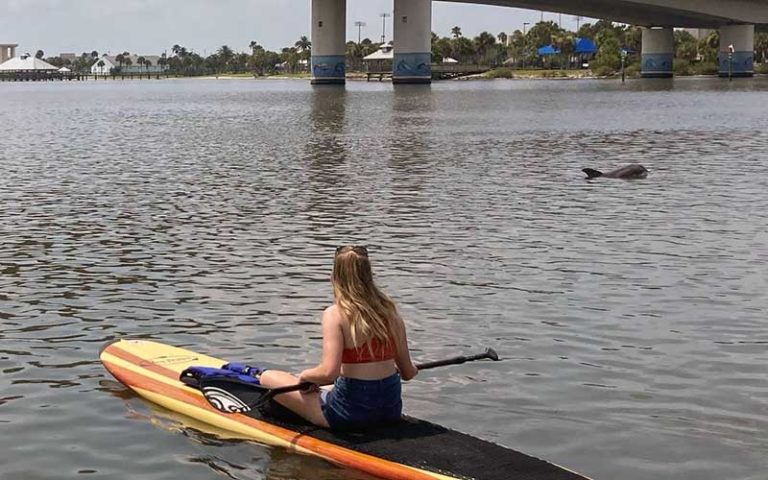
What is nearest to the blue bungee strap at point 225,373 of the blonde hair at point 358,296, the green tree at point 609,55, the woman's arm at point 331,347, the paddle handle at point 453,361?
the woman's arm at point 331,347

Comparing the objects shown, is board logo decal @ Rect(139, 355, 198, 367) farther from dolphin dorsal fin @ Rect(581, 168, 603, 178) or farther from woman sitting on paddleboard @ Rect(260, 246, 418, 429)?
dolphin dorsal fin @ Rect(581, 168, 603, 178)

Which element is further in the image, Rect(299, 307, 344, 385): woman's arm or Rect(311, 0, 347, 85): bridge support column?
Rect(311, 0, 347, 85): bridge support column

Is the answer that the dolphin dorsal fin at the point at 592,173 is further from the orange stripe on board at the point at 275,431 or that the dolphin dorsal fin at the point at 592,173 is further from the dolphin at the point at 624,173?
the orange stripe on board at the point at 275,431

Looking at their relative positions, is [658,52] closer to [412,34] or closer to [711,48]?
[711,48]

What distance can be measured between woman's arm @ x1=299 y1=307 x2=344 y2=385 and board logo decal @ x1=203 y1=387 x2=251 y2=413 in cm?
126

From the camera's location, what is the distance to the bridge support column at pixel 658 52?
145 metres

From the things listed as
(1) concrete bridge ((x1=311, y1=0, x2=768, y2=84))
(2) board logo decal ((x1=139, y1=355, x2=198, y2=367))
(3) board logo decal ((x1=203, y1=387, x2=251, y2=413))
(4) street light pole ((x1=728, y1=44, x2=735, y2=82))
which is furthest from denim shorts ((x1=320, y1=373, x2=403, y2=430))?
(4) street light pole ((x1=728, y1=44, x2=735, y2=82))

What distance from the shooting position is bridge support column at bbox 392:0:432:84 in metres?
116

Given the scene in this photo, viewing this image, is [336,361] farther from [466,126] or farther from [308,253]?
[466,126]

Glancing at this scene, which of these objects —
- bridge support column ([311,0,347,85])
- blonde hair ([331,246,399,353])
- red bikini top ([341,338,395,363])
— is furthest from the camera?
bridge support column ([311,0,347,85])

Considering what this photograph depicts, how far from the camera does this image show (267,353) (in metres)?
11.8

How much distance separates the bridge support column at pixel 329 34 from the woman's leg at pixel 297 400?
378 ft

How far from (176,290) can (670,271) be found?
23.2 feet

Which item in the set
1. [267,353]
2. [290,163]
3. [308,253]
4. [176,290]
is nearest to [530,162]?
[290,163]
